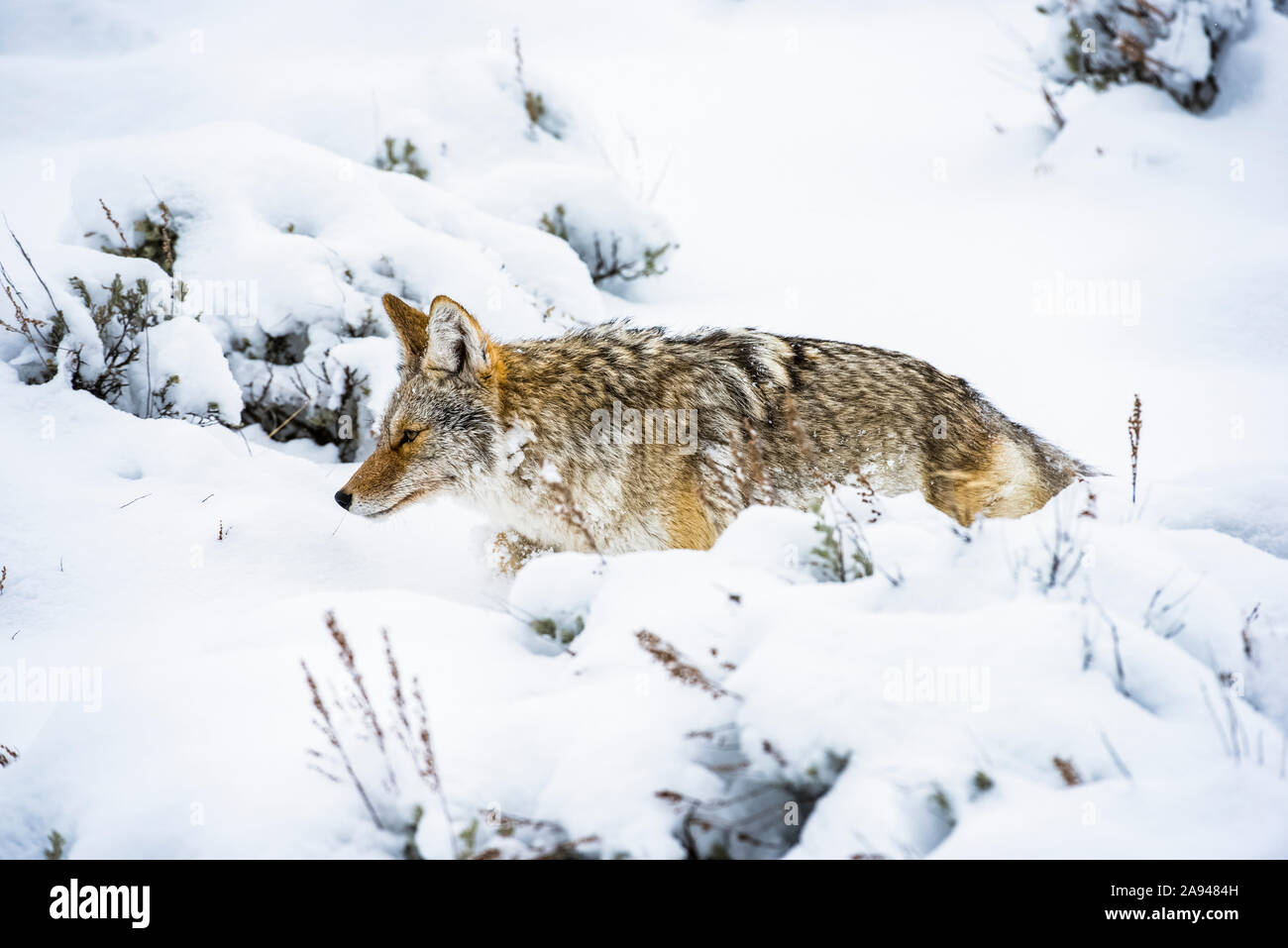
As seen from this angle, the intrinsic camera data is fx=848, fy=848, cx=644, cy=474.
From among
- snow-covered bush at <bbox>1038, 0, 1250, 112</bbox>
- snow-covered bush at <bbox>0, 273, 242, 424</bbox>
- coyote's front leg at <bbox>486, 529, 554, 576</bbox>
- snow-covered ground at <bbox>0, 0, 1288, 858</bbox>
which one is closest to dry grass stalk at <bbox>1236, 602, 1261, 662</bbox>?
snow-covered ground at <bbox>0, 0, 1288, 858</bbox>

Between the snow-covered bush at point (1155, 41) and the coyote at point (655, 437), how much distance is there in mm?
6699

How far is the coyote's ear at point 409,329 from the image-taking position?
4441 millimetres

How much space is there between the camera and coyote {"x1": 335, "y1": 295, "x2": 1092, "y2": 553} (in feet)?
13.5

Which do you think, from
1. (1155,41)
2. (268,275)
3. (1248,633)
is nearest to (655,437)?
(1248,633)

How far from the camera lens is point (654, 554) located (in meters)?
2.91

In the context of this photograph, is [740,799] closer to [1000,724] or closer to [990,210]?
[1000,724]

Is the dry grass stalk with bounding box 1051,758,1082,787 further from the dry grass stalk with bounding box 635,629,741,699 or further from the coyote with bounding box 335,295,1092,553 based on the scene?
the coyote with bounding box 335,295,1092,553

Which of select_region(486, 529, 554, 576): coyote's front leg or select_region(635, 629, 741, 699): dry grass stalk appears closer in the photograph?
select_region(635, 629, 741, 699): dry grass stalk

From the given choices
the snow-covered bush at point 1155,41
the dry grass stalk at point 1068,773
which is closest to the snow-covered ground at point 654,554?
the dry grass stalk at point 1068,773

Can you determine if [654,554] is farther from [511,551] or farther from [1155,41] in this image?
[1155,41]

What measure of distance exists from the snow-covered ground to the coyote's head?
19.0 inches

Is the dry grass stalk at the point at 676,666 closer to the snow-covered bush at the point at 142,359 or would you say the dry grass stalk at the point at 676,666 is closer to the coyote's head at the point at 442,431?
the coyote's head at the point at 442,431

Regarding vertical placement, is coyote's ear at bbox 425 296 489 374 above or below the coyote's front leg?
above
